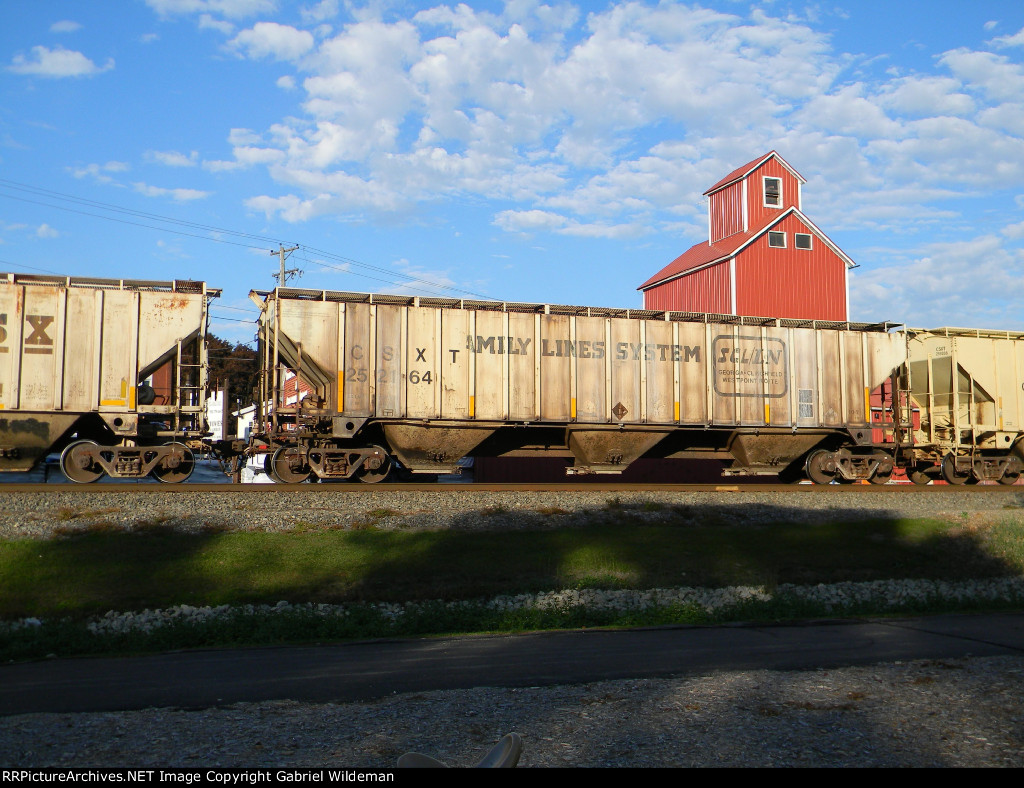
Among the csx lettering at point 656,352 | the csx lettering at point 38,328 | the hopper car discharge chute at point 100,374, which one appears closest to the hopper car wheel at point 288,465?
the hopper car discharge chute at point 100,374

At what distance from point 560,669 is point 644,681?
0.98 metres

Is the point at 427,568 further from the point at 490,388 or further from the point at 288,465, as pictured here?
the point at 490,388

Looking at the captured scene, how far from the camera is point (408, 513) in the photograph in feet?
43.4

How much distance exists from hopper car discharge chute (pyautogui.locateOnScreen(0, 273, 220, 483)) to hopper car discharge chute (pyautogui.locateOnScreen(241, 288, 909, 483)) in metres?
1.71

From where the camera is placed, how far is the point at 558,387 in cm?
1798

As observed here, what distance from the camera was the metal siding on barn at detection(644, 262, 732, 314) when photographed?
3353cm

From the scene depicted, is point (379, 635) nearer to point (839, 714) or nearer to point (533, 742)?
point (533, 742)

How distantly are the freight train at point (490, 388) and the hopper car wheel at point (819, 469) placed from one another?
2.2 inches

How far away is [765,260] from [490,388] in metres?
20.9

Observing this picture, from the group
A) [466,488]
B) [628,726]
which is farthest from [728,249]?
[628,726]

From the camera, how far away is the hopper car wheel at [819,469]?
20.0 meters

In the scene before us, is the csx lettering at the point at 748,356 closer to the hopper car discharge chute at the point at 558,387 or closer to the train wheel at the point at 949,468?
the hopper car discharge chute at the point at 558,387

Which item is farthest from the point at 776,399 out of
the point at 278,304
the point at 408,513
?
the point at 278,304

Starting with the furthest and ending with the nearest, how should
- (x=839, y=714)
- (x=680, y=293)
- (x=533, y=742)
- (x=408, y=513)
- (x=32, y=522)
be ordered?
(x=680, y=293) < (x=408, y=513) < (x=32, y=522) < (x=839, y=714) < (x=533, y=742)
